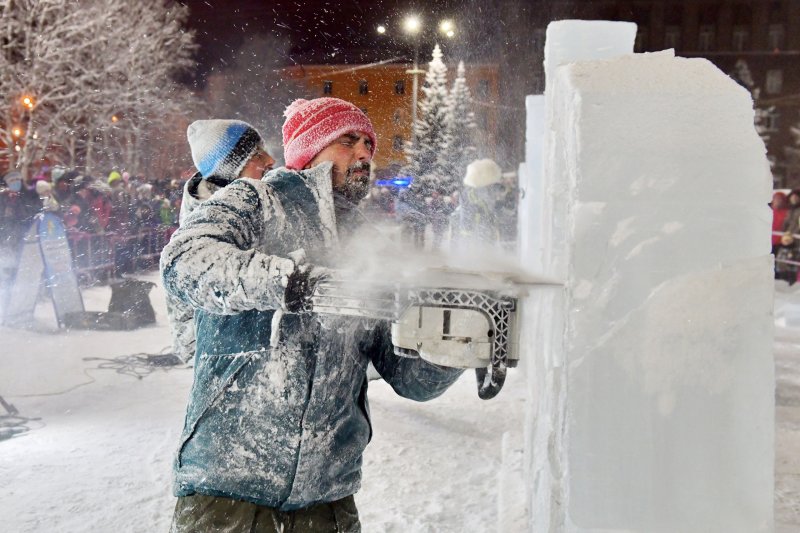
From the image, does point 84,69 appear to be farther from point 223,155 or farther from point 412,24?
point 223,155

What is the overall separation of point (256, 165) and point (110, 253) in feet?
29.7

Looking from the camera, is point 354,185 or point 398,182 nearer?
point 354,185

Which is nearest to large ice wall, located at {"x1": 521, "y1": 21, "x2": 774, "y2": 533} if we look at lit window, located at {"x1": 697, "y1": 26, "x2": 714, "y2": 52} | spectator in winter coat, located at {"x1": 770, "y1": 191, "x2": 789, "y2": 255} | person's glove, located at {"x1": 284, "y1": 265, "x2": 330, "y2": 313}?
person's glove, located at {"x1": 284, "y1": 265, "x2": 330, "y2": 313}

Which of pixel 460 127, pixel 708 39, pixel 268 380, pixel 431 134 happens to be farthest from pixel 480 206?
pixel 708 39

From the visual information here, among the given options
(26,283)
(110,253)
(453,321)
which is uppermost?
(110,253)

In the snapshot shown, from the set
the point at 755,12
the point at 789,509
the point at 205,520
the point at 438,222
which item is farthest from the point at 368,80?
the point at 755,12

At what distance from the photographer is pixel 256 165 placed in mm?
3484

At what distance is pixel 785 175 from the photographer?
143 feet

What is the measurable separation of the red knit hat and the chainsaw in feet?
2.17

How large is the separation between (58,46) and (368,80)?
24.9 ft

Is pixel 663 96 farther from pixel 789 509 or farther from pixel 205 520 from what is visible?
pixel 789 509

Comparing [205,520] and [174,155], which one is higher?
[174,155]

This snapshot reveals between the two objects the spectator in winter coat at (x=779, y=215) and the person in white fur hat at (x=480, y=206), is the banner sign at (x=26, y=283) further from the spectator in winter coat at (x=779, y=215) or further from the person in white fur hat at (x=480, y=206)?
the spectator in winter coat at (x=779, y=215)

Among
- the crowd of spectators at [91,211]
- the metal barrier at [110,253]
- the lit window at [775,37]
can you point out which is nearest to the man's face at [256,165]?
the crowd of spectators at [91,211]
